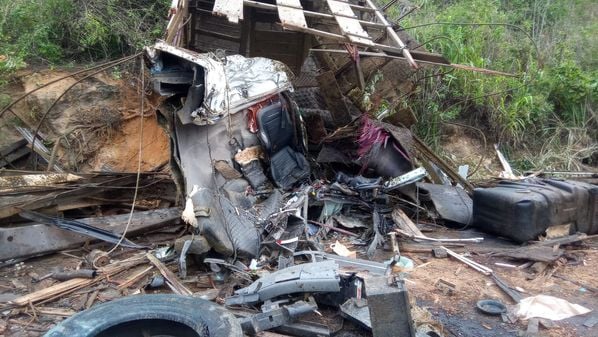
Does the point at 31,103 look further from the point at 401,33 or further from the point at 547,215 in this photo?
the point at 547,215

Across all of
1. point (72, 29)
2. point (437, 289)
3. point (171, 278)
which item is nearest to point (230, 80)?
point (171, 278)

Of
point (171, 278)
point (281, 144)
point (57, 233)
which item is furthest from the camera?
point (281, 144)

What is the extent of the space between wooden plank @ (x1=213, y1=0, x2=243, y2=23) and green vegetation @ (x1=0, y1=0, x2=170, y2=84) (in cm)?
264

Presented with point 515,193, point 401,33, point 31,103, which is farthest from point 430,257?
point 31,103

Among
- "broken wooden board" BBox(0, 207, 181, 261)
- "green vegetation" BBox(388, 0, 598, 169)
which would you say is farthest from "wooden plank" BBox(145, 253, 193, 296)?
"green vegetation" BBox(388, 0, 598, 169)

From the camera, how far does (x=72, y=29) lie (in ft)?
27.8

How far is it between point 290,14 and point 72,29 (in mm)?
4134

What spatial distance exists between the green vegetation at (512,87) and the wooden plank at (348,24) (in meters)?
2.63

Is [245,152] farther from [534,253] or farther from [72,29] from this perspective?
[72,29]

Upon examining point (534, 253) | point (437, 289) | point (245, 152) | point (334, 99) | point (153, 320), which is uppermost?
point (334, 99)

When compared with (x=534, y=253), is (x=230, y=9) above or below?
above

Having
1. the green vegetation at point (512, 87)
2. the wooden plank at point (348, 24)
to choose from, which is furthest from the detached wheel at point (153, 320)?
the green vegetation at point (512, 87)

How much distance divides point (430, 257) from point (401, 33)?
340 cm

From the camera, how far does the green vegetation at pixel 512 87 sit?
1000 cm
